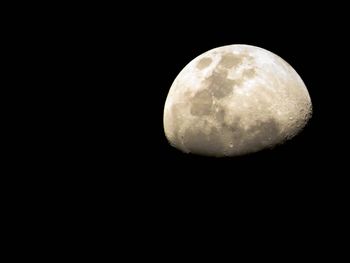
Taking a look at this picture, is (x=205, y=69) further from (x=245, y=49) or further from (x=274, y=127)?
(x=274, y=127)

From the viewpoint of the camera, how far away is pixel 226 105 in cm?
441

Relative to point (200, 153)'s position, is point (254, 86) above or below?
above

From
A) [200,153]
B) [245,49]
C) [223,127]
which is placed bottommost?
[200,153]

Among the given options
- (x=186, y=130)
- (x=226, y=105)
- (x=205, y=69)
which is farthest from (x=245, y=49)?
(x=186, y=130)

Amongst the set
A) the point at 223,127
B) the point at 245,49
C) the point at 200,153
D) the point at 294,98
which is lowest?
the point at 200,153

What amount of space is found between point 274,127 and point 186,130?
2.87 ft

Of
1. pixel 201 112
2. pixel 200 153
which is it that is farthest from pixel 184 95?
pixel 200 153

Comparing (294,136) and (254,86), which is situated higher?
(254,86)

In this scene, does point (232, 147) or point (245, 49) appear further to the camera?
point (245, 49)

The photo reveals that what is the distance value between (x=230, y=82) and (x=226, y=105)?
10.1 inches

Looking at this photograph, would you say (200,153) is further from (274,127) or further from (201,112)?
(274,127)

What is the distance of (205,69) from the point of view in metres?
4.72

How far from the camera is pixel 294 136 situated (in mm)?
4609

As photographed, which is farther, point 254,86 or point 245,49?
point 245,49
